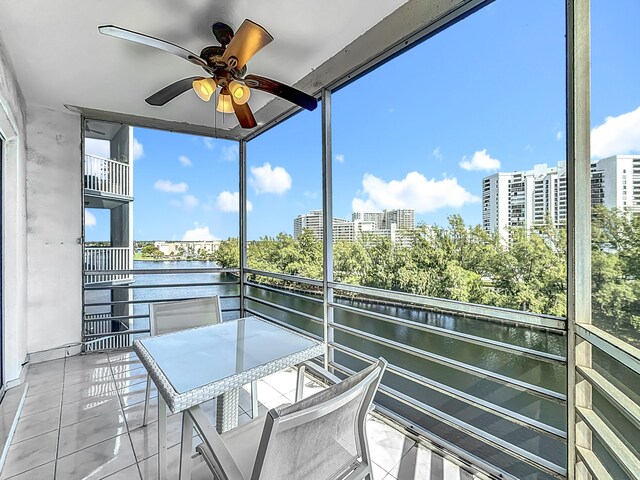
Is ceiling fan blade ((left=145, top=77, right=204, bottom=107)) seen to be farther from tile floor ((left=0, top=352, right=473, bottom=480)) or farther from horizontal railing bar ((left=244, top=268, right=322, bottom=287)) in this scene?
tile floor ((left=0, top=352, right=473, bottom=480))

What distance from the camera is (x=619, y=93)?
104cm

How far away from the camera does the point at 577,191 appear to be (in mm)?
1229

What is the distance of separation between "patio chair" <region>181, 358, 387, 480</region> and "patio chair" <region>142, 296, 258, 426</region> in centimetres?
101

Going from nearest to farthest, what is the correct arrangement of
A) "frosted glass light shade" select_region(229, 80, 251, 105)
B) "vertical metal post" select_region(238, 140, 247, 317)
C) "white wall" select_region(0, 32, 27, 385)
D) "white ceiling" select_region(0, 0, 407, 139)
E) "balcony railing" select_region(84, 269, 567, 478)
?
1. "balcony railing" select_region(84, 269, 567, 478)
2. "white ceiling" select_region(0, 0, 407, 139)
3. "frosted glass light shade" select_region(229, 80, 251, 105)
4. "white wall" select_region(0, 32, 27, 385)
5. "vertical metal post" select_region(238, 140, 247, 317)

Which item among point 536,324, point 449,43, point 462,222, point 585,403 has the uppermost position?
point 449,43

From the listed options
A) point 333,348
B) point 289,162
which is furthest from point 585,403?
point 289,162

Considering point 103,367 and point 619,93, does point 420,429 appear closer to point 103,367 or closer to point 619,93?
point 619,93

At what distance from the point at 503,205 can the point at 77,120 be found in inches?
153

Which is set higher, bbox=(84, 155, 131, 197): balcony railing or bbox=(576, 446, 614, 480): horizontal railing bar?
bbox=(84, 155, 131, 197): balcony railing

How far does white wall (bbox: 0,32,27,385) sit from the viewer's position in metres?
2.37

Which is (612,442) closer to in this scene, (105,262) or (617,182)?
(617,182)

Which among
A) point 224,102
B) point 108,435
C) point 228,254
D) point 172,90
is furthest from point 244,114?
point 228,254

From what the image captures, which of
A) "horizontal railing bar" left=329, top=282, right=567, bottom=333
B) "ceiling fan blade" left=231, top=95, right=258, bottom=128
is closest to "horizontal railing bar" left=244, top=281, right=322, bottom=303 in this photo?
A: "horizontal railing bar" left=329, top=282, right=567, bottom=333

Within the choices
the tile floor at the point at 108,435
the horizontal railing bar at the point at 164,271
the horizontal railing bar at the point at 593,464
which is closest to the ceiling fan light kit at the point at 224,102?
the tile floor at the point at 108,435
